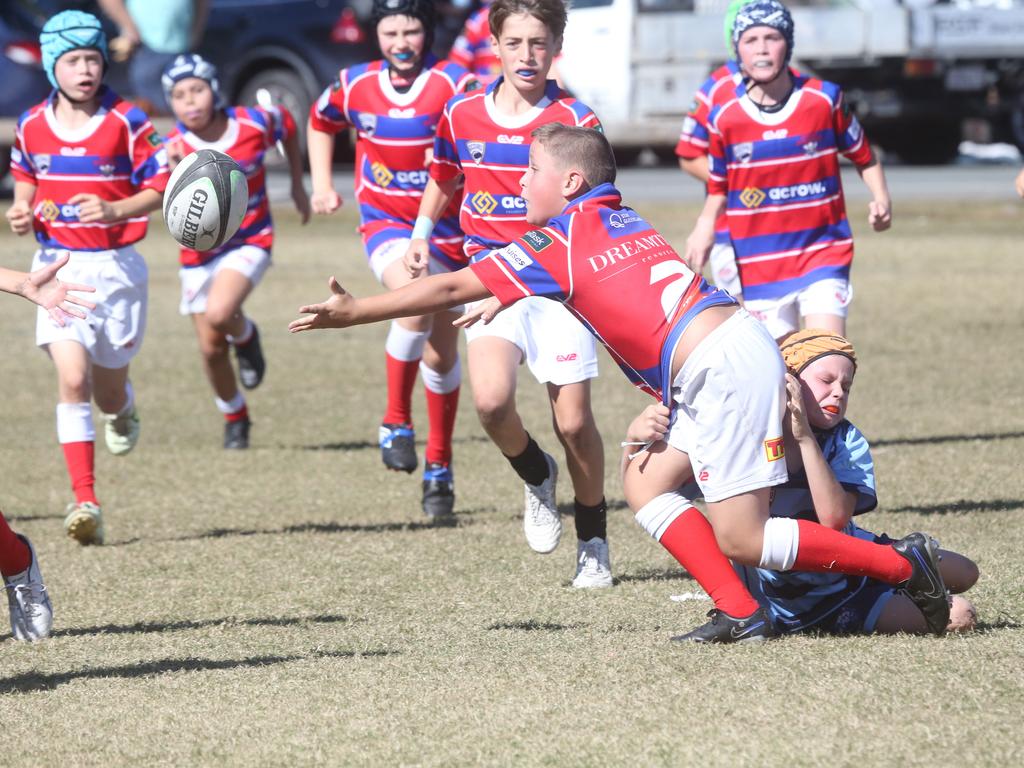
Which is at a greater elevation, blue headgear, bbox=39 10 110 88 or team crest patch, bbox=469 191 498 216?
blue headgear, bbox=39 10 110 88

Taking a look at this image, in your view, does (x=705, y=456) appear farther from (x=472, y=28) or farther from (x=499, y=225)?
(x=472, y=28)

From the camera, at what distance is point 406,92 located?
7980 mm

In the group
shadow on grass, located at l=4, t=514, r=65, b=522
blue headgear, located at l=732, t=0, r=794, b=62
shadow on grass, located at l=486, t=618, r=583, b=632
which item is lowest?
shadow on grass, located at l=4, t=514, r=65, b=522

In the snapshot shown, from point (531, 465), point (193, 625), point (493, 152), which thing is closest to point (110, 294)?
point (493, 152)

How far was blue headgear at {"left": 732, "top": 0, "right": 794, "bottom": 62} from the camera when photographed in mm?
7273

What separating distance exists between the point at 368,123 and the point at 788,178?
1.98 m

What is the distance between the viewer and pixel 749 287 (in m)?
7.68

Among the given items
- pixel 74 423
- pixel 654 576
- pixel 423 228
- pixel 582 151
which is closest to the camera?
pixel 582 151

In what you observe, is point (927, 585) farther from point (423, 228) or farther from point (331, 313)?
point (423, 228)

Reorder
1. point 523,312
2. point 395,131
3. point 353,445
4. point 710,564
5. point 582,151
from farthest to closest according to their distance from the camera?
point 353,445 → point 395,131 → point 523,312 → point 582,151 → point 710,564

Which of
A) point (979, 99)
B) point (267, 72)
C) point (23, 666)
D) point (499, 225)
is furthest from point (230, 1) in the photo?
point (23, 666)

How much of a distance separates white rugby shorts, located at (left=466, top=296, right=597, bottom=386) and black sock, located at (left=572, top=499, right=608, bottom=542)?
0.47 meters

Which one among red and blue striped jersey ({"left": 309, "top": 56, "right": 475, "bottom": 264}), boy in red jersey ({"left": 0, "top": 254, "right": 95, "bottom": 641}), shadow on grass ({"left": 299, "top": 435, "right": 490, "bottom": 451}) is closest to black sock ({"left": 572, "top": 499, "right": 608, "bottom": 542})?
boy in red jersey ({"left": 0, "top": 254, "right": 95, "bottom": 641})

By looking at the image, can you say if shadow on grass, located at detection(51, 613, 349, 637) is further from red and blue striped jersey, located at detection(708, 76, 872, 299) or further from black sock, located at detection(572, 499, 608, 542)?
red and blue striped jersey, located at detection(708, 76, 872, 299)
